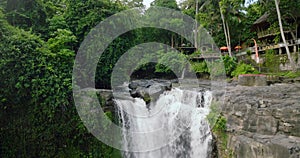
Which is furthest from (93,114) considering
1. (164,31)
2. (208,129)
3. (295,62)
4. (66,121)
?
(164,31)

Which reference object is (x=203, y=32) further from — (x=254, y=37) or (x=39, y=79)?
(x=39, y=79)

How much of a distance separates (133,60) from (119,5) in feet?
9.87

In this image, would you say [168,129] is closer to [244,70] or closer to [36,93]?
[36,93]

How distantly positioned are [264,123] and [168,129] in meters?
3.50

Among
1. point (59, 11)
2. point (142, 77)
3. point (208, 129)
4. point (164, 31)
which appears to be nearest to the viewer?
→ point (208, 129)

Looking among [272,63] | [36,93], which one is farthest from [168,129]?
[272,63]

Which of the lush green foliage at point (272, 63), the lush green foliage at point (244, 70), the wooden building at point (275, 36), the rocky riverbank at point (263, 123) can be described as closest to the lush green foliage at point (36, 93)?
the rocky riverbank at point (263, 123)

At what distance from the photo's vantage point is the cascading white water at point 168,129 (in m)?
7.10

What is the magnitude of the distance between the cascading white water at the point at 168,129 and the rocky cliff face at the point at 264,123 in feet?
3.38

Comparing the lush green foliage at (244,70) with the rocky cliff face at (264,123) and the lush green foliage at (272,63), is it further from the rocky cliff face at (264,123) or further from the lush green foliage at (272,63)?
the rocky cliff face at (264,123)

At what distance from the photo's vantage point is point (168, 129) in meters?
7.95

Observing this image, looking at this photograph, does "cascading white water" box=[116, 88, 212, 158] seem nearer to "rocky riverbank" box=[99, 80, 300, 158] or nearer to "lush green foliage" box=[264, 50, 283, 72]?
"rocky riverbank" box=[99, 80, 300, 158]

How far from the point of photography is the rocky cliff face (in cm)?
461

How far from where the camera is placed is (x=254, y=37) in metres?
20.1
